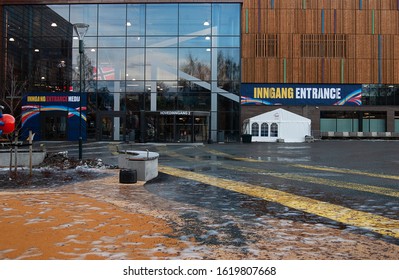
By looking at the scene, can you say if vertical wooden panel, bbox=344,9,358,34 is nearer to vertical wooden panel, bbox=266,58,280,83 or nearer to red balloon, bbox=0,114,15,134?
vertical wooden panel, bbox=266,58,280,83

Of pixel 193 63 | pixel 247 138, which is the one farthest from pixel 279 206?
pixel 193 63

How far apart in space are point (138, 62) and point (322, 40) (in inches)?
818

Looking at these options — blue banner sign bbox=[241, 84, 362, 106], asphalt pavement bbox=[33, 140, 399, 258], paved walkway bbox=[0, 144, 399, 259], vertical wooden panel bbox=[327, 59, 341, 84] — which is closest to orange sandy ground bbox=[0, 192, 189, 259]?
paved walkway bbox=[0, 144, 399, 259]

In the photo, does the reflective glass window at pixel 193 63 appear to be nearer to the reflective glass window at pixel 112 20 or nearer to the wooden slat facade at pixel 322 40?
the wooden slat facade at pixel 322 40

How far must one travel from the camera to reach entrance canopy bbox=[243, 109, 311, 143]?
40.5m

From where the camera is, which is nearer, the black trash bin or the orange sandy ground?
the orange sandy ground

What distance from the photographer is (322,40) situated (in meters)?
44.0

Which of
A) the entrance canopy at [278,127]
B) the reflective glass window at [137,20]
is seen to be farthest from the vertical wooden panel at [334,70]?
the reflective glass window at [137,20]

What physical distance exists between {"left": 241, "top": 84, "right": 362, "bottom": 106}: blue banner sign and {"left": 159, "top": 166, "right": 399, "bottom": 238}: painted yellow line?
33086 mm

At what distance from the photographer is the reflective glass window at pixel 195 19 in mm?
40250

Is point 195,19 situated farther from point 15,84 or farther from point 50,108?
point 15,84

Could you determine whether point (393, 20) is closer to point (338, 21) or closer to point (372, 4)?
point (372, 4)
